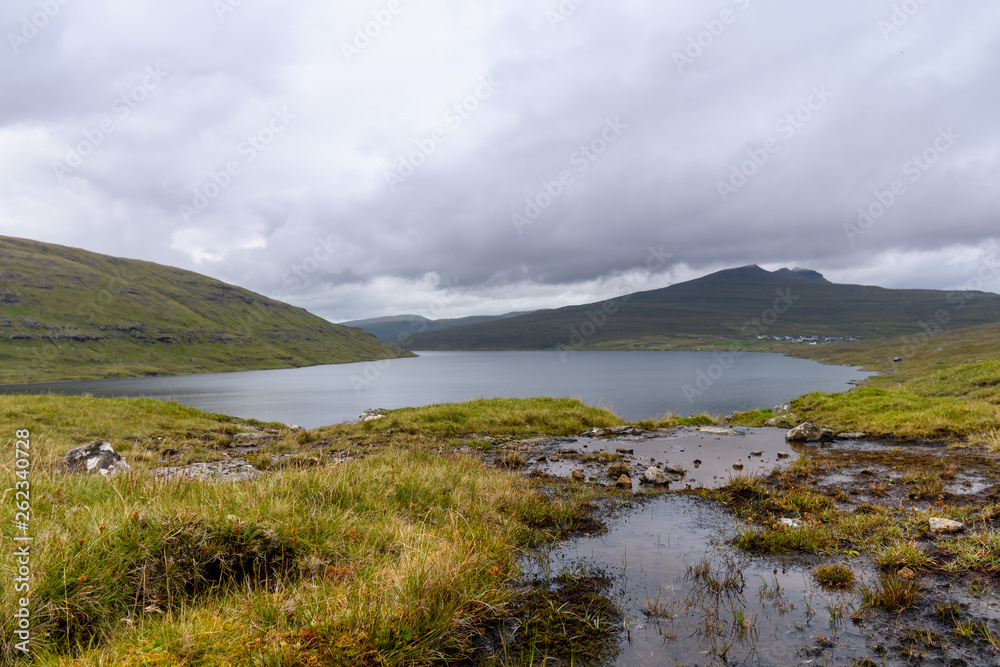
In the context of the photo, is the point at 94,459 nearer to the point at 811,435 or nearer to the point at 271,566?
the point at 271,566

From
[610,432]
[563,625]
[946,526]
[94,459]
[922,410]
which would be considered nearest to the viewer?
[563,625]

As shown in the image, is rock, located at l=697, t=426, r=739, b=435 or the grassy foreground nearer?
the grassy foreground

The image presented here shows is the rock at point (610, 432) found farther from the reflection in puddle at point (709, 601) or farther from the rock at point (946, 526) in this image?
the rock at point (946, 526)

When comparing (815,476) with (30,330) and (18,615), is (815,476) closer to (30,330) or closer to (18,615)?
(18,615)

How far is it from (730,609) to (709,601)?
259 mm

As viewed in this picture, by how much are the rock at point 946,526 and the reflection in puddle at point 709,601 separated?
219cm

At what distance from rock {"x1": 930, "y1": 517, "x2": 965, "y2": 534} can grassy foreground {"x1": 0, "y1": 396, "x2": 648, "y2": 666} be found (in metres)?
5.66

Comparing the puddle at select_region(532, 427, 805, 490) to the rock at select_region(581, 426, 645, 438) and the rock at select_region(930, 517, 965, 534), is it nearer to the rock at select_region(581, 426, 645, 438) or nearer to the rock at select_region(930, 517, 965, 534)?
the rock at select_region(581, 426, 645, 438)

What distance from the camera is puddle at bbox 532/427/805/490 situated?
13266 mm

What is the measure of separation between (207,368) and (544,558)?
227421mm

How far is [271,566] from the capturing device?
5.88m

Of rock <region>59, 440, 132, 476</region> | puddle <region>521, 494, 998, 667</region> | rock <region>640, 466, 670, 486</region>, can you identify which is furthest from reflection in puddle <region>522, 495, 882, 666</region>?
rock <region>59, 440, 132, 476</region>

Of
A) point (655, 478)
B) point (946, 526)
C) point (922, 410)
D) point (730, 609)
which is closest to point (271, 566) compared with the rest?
point (730, 609)

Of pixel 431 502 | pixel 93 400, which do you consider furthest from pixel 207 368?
pixel 431 502
